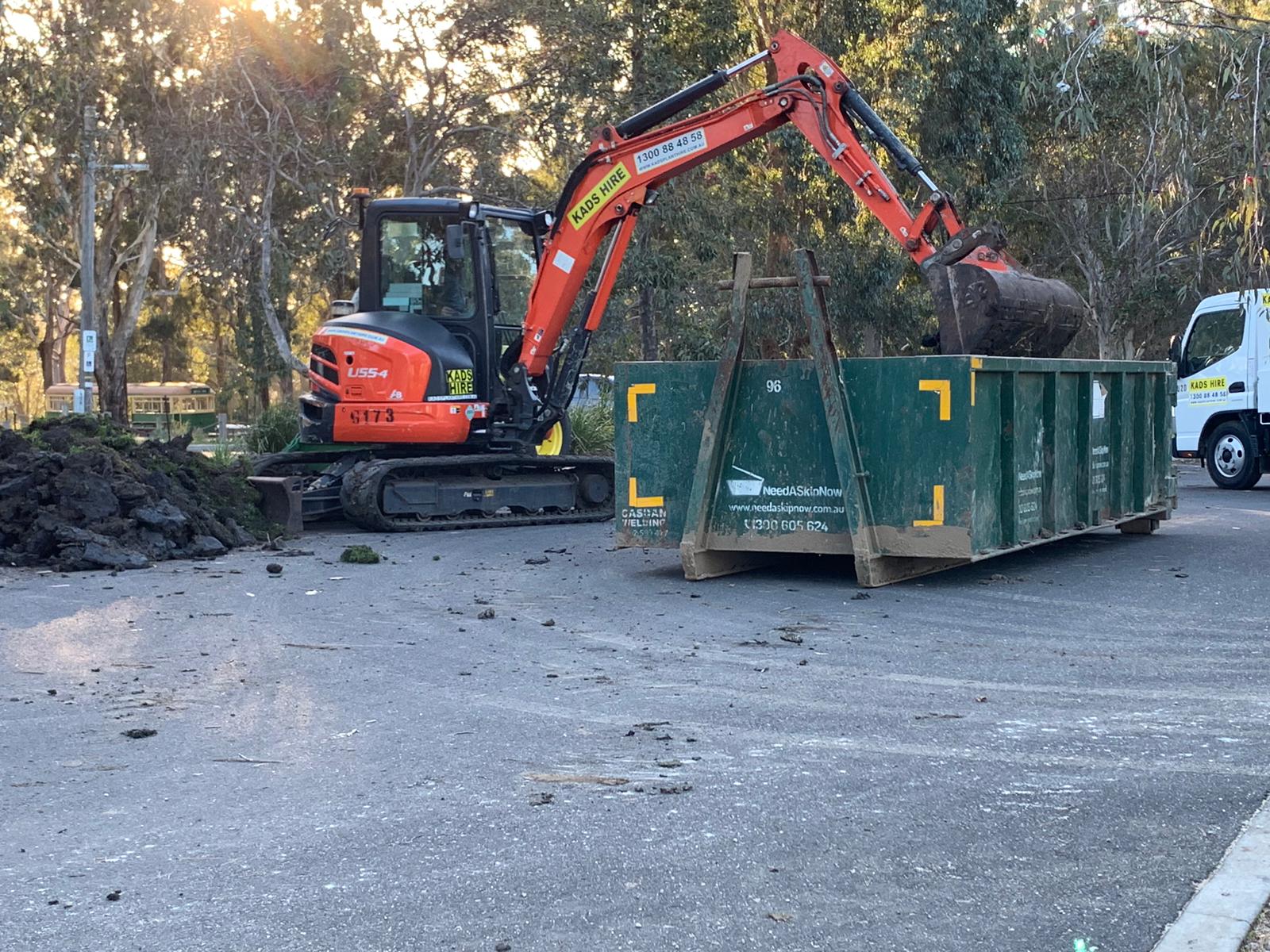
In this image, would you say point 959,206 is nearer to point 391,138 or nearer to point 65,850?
point 391,138

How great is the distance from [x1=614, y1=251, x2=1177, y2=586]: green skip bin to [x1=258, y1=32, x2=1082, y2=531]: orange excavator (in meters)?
3.83

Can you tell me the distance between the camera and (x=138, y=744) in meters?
6.68

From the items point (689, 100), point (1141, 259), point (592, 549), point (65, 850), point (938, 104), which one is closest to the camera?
point (65, 850)

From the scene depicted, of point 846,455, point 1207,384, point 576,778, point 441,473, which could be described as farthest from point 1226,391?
point 576,778

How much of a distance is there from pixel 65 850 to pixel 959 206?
25167 millimetres

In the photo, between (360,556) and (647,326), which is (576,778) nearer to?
(360,556)

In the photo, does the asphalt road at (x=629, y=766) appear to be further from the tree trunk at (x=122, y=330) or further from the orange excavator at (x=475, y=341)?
the tree trunk at (x=122, y=330)

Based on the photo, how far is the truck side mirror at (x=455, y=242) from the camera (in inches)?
614

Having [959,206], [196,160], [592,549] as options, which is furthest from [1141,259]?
[592,549]

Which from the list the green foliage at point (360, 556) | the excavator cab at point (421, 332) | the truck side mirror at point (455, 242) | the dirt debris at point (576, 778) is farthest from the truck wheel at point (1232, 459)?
the dirt debris at point (576, 778)

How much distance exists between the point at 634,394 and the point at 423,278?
191 inches

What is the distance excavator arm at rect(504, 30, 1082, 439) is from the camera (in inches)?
484

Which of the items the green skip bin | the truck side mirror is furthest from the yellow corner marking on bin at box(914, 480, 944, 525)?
the truck side mirror

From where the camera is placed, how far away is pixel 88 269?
3033 centimetres
